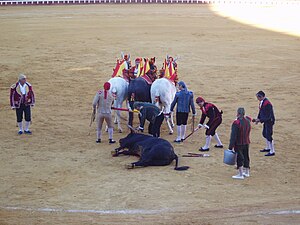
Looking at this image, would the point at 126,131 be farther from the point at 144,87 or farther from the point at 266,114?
the point at 266,114

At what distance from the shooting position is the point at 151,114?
1492 centimetres

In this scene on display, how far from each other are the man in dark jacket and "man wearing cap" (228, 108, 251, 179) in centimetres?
305

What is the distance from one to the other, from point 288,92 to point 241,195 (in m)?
9.80

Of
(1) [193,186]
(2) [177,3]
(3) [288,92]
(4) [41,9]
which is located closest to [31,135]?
(1) [193,186]

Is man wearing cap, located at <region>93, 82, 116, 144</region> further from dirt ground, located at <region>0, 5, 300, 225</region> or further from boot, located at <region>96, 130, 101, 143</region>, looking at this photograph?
dirt ground, located at <region>0, 5, 300, 225</region>

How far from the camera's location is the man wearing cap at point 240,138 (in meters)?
12.1

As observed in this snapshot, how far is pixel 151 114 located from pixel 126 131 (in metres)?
1.59

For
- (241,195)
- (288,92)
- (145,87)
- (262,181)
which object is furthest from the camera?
→ (288,92)

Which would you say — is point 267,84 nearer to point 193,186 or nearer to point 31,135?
point 31,135

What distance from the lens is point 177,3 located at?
157 feet

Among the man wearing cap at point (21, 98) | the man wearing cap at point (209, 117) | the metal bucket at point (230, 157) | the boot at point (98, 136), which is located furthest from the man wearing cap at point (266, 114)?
the man wearing cap at point (21, 98)

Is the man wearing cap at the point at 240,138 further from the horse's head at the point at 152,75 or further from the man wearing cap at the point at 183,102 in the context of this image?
the horse's head at the point at 152,75

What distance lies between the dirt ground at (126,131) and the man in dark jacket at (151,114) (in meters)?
0.75

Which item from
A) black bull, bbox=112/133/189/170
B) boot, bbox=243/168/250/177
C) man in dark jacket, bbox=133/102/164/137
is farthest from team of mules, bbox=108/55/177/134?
boot, bbox=243/168/250/177
